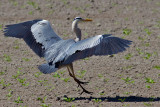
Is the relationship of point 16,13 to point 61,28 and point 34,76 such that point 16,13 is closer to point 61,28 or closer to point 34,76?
point 61,28

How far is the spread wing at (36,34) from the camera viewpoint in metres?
7.48

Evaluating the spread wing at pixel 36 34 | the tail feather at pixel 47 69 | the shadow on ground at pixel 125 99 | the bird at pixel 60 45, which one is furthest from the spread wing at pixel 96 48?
the spread wing at pixel 36 34

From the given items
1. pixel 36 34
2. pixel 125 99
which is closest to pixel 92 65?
pixel 36 34

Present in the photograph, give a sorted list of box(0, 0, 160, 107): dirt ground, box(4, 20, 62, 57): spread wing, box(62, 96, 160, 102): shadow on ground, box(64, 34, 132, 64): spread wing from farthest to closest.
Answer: box(4, 20, 62, 57): spread wing → box(0, 0, 160, 107): dirt ground → box(62, 96, 160, 102): shadow on ground → box(64, 34, 132, 64): spread wing

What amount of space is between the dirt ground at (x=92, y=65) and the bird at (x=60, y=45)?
49 centimetres

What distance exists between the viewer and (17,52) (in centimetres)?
931

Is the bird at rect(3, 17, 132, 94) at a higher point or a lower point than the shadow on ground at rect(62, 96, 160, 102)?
higher

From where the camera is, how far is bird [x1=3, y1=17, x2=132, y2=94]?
21.5 feet

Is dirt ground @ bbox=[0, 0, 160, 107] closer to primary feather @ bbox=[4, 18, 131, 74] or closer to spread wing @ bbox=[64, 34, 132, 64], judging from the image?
primary feather @ bbox=[4, 18, 131, 74]

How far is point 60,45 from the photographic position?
7.12 m

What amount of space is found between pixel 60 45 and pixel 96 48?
34.3 inches

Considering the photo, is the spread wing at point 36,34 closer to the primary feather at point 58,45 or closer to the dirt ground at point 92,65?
the primary feather at point 58,45

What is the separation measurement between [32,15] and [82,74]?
4.79 metres

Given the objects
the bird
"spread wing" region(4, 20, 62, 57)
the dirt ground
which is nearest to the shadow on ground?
the dirt ground
